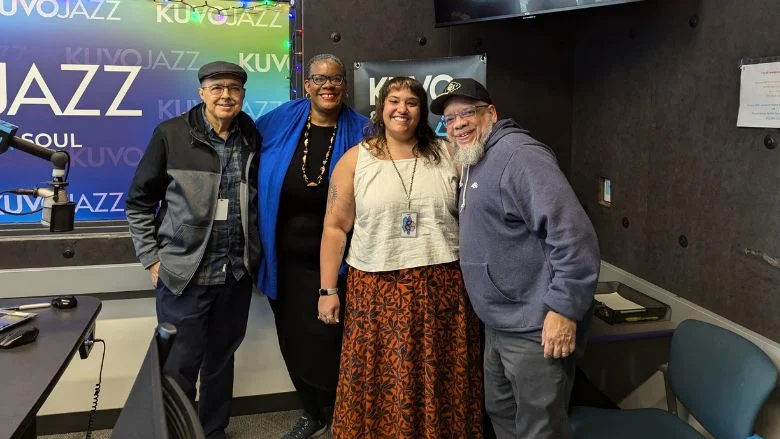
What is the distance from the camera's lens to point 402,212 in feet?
6.17

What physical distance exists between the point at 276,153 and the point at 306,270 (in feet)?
1.46

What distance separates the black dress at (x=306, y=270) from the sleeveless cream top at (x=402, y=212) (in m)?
0.26

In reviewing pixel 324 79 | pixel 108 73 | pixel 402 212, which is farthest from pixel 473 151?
pixel 108 73

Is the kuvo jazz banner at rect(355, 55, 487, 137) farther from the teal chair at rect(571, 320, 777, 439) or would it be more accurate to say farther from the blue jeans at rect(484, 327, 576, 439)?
the teal chair at rect(571, 320, 777, 439)

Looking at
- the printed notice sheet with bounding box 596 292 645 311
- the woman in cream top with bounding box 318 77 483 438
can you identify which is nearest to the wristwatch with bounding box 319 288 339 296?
the woman in cream top with bounding box 318 77 483 438

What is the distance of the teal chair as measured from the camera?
161cm

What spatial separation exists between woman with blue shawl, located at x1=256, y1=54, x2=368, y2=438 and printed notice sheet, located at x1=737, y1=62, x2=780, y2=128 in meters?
1.28

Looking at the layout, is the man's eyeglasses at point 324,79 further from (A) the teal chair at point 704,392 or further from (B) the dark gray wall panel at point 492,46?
(A) the teal chair at point 704,392

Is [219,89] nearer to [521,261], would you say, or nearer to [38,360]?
[38,360]

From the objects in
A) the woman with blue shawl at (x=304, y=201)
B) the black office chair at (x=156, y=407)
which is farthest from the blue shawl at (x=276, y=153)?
the black office chair at (x=156, y=407)

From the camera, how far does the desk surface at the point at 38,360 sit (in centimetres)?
118

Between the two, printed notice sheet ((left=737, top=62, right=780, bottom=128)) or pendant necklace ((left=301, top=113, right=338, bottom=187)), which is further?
pendant necklace ((left=301, top=113, right=338, bottom=187))

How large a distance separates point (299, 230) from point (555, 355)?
1006 millimetres

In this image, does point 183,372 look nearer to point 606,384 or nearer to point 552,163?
point 552,163
